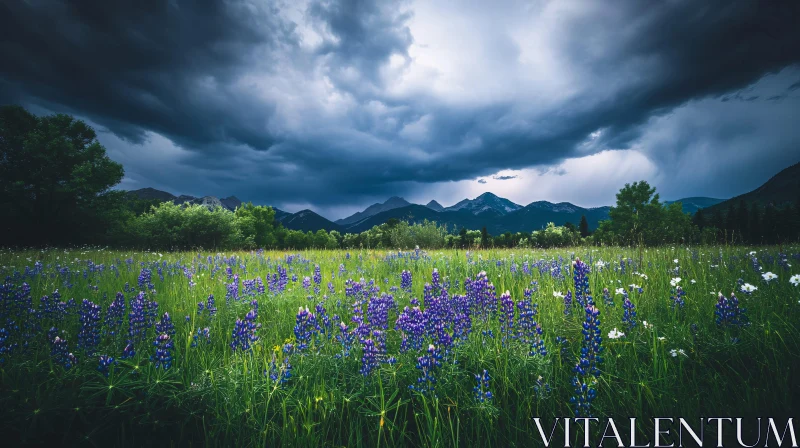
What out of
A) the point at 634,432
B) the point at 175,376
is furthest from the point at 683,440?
the point at 175,376

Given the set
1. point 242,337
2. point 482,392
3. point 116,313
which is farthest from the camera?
point 116,313

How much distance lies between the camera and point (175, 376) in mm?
2596

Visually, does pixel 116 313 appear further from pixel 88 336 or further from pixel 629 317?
pixel 629 317

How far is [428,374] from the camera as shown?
2.37 m

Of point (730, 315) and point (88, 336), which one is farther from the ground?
point (730, 315)

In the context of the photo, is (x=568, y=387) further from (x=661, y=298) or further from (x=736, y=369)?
(x=661, y=298)

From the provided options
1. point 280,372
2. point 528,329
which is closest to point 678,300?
point 528,329

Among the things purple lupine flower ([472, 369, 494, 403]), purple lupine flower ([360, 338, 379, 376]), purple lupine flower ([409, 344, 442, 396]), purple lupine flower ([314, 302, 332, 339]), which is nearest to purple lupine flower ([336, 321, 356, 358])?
purple lupine flower ([314, 302, 332, 339])

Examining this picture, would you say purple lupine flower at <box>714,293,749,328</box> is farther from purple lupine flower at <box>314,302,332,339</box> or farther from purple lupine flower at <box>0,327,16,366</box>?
purple lupine flower at <box>0,327,16,366</box>

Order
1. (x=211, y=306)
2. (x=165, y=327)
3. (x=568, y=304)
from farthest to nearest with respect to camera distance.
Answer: (x=211, y=306) → (x=568, y=304) → (x=165, y=327)

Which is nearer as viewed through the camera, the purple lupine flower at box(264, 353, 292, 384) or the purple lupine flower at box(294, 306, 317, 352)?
the purple lupine flower at box(264, 353, 292, 384)

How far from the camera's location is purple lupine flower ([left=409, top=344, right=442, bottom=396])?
2.29 m

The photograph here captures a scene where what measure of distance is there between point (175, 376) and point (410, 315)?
2.25 meters

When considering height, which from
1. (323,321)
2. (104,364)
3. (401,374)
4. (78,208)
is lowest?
(401,374)
